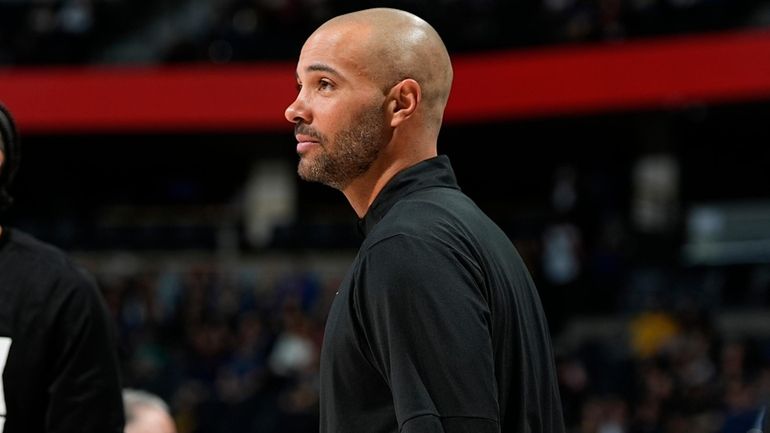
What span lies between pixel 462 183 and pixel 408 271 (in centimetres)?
1617

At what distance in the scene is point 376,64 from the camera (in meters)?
1.96

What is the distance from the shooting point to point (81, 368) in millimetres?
2553

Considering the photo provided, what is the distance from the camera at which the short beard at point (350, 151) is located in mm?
1972

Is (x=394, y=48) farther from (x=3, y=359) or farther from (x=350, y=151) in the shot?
(x=3, y=359)

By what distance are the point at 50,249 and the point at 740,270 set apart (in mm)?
10441

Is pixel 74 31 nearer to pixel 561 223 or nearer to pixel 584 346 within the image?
pixel 561 223

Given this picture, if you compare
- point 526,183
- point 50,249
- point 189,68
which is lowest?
point 526,183

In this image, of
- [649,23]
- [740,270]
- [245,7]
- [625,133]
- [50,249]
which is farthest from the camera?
[625,133]

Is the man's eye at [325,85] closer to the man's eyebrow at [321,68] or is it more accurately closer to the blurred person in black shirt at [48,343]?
the man's eyebrow at [321,68]

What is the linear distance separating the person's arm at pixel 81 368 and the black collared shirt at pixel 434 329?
772 mm

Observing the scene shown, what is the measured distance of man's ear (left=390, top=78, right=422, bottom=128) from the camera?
77.5 inches

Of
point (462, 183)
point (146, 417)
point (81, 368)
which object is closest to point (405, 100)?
point (81, 368)

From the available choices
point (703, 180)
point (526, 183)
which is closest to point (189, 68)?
point (526, 183)

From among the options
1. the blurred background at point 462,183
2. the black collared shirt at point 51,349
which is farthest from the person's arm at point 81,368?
the blurred background at point 462,183
